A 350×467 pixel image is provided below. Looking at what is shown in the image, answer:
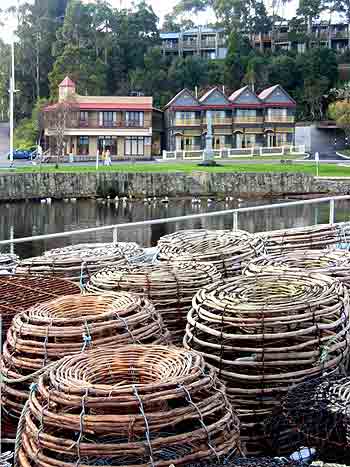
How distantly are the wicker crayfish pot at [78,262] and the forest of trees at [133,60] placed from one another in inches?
2615

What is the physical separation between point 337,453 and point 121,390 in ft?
3.93

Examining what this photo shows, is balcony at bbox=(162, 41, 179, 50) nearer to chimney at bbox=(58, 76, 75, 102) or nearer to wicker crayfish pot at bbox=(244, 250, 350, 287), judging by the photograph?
chimney at bbox=(58, 76, 75, 102)

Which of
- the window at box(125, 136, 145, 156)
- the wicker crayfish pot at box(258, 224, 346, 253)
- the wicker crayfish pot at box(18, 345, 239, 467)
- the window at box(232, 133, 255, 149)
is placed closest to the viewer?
the wicker crayfish pot at box(18, 345, 239, 467)

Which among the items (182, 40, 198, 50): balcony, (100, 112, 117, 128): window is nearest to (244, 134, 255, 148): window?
(100, 112, 117, 128): window

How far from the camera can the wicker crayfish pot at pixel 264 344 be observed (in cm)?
410

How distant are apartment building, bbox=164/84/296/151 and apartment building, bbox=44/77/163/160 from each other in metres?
2.68

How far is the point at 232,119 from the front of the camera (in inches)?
2601

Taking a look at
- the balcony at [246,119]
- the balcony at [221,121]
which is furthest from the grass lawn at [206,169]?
the balcony at [246,119]

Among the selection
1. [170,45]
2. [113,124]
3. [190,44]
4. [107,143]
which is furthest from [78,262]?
[190,44]

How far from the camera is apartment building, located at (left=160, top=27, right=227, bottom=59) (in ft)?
291

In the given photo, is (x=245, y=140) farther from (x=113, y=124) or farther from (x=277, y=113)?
(x=113, y=124)

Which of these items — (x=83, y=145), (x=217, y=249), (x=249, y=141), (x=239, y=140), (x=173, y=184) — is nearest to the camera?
(x=217, y=249)

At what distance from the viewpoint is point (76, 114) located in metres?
62.4

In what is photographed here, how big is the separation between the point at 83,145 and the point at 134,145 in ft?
14.8
